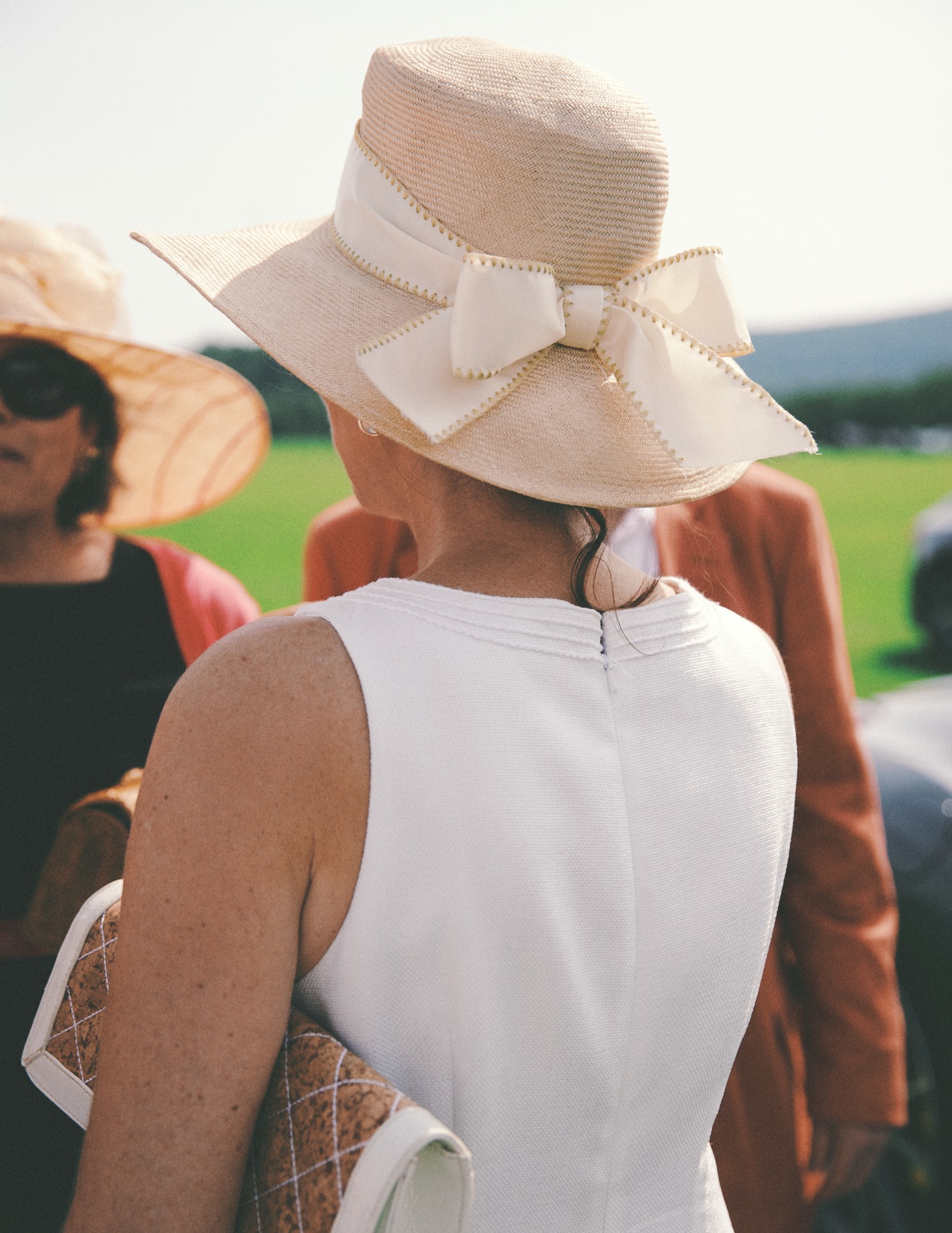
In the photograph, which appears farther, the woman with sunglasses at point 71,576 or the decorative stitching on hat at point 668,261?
the woman with sunglasses at point 71,576

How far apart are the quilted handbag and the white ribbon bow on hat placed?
602 mm

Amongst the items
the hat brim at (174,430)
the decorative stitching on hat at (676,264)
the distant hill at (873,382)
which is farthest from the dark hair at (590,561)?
the distant hill at (873,382)

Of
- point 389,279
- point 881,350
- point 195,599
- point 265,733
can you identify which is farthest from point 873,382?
point 265,733

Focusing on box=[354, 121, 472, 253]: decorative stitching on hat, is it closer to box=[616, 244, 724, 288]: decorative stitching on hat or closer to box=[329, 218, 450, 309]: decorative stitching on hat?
box=[329, 218, 450, 309]: decorative stitching on hat

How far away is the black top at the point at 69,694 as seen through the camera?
6.30 feet

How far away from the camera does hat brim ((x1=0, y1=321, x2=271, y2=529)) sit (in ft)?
7.52

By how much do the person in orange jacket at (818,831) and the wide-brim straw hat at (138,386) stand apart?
111 cm

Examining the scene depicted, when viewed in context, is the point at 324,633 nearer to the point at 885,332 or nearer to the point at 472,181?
the point at 472,181

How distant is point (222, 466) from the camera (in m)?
2.65

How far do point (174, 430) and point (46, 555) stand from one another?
478mm

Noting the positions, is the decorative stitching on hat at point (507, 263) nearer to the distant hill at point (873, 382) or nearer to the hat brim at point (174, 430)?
the hat brim at point (174, 430)

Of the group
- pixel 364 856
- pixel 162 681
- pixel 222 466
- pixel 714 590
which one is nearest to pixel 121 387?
pixel 222 466

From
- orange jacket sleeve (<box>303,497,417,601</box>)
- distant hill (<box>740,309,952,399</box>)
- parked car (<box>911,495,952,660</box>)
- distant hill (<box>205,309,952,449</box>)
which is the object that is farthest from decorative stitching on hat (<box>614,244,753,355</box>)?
distant hill (<box>740,309,952,399</box>)

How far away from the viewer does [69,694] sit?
2.05 m
